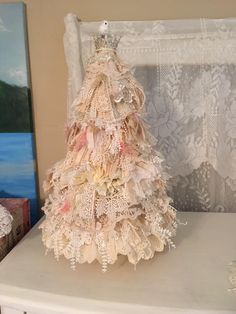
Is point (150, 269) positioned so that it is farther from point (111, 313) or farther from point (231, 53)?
point (231, 53)

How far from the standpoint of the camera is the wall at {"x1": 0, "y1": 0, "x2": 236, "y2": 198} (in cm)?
100

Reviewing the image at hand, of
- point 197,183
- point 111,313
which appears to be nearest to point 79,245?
point 111,313

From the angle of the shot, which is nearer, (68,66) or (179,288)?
(179,288)

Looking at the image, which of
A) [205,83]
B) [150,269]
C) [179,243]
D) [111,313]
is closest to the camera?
[111,313]

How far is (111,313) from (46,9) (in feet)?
2.72

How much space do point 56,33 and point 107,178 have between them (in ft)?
1.79

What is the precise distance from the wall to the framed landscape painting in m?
0.03

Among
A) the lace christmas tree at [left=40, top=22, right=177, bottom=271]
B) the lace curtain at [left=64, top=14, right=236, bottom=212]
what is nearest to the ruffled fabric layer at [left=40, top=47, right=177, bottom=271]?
the lace christmas tree at [left=40, top=22, right=177, bottom=271]

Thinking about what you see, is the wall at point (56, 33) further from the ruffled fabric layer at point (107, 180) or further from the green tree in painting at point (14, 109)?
the ruffled fabric layer at point (107, 180)

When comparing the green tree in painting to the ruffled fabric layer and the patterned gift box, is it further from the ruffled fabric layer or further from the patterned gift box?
the ruffled fabric layer

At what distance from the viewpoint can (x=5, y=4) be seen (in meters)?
1.03

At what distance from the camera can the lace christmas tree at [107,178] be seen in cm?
71

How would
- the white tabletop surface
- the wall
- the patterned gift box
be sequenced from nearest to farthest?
1. the white tabletop surface
2. the patterned gift box
3. the wall

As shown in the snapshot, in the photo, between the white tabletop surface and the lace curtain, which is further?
the lace curtain
